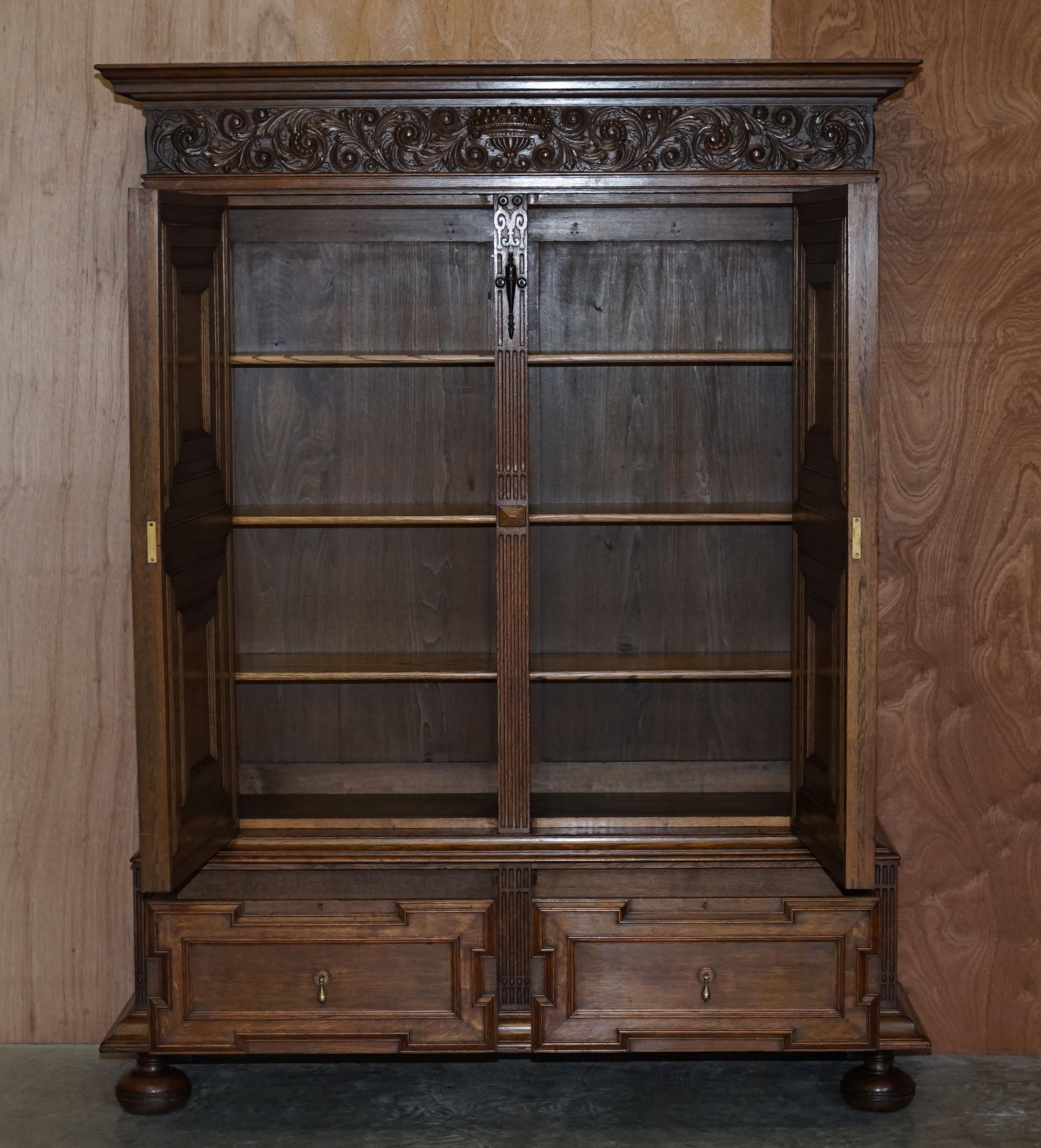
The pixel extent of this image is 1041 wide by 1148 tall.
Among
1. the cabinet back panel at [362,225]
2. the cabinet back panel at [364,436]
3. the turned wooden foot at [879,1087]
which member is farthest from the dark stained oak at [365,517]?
the turned wooden foot at [879,1087]

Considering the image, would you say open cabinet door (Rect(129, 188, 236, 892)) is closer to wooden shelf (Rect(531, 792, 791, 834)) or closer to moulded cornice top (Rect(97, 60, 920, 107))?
moulded cornice top (Rect(97, 60, 920, 107))

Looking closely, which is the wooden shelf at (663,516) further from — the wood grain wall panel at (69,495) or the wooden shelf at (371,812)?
the wood grain wall panel at (69,495)

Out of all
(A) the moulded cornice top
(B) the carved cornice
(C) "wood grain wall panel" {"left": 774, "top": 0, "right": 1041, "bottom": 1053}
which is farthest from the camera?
(C) "wood grain wall panel" {"left": 774, "top": 0, "right": 1041, "bottom": 1053}

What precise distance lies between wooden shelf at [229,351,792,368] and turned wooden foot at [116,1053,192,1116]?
5.42 ft

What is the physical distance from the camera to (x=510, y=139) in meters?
3.24

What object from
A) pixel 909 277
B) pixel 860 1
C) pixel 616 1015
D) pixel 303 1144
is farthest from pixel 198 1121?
pixel 860 1

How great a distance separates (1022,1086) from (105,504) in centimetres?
270

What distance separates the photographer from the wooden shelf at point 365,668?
3520 mm

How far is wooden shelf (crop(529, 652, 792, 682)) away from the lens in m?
3.52

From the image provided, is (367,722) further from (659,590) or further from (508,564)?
(659,590)

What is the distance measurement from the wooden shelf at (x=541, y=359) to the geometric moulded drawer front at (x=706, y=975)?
1241 millimetres

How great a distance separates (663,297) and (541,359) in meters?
0.51

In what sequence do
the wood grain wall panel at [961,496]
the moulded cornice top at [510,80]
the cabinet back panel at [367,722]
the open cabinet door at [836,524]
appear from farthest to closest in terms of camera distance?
1. the cabinet back panel at [367,722]
2. the wood grain wall panel at [961,496]
3. the moulded cornice top at [510,80]
4. the open cabinet door at [836,524]

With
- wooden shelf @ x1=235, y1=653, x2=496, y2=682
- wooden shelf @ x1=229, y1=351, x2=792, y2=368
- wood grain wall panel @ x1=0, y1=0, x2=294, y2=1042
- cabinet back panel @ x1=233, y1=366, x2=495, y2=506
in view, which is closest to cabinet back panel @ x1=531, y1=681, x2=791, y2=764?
wooden shelf @ x1=235, y1=653, x2=496, y2=682
